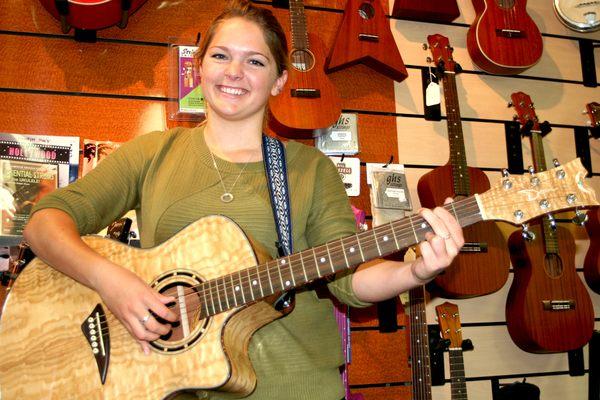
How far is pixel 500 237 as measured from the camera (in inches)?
130

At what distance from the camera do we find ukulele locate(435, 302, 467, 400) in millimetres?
3006

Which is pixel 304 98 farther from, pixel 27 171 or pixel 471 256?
pixel 27 171

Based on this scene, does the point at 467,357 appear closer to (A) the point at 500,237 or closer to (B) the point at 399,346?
(B) the point at 399,346

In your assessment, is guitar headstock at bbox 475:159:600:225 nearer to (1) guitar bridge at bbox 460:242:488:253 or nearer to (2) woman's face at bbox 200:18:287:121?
(2) woman's face at bbox 200:18:287:121

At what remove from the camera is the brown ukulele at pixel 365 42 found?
3.34m

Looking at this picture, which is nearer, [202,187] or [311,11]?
[202,187]

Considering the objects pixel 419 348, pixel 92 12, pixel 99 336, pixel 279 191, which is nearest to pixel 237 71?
pixel 279 191

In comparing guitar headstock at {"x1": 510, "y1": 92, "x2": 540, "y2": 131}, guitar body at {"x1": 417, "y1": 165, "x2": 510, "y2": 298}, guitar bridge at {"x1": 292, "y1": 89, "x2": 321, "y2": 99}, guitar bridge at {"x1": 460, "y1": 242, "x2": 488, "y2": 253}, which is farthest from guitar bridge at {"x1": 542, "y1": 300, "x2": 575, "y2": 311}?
guitar bridge at {"x1": 292, "y1": 89, "x2": 321, "y2": 99}

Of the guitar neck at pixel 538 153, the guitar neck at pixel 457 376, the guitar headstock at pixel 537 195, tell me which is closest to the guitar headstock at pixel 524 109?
the guitar neck at pixel 538 153

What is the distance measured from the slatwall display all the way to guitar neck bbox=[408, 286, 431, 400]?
0.30m

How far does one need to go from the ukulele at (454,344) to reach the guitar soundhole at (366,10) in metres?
1.67

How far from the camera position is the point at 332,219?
1749 millimetres

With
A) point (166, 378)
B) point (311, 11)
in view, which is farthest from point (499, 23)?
point (166, 378)

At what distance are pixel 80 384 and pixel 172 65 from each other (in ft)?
6.58
